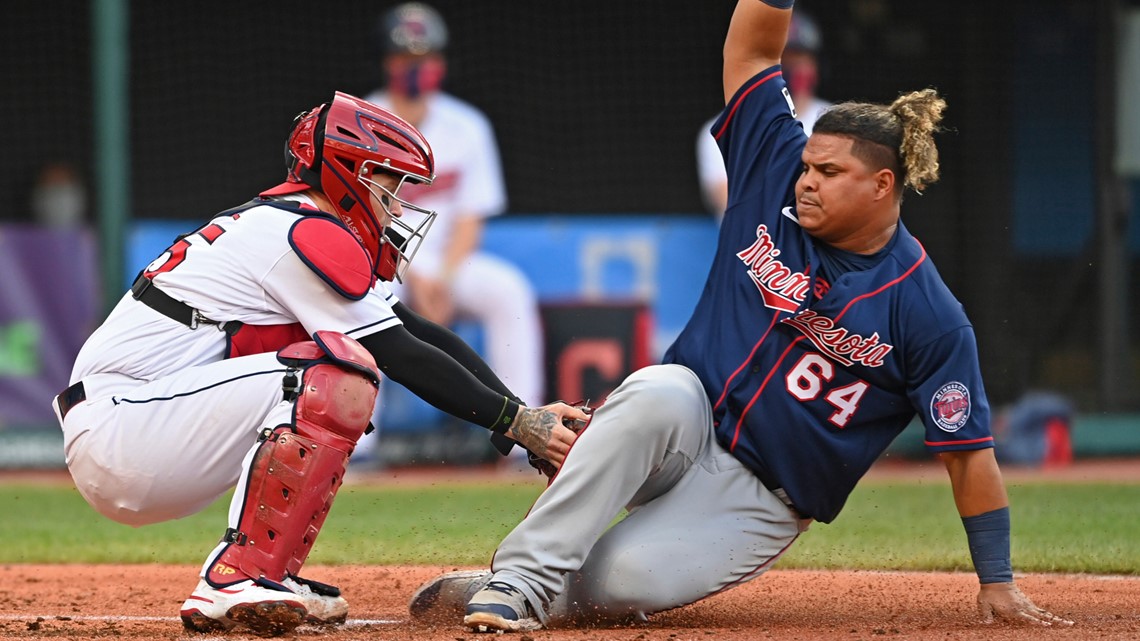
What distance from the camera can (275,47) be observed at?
12.4 meters

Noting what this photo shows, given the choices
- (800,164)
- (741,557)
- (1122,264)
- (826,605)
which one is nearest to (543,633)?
(741,557)

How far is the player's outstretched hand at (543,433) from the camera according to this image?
389cm

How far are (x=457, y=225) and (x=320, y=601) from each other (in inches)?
262

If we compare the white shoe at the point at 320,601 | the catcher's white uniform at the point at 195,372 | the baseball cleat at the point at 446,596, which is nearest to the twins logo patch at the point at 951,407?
the baseball cleat at the point at 446,596

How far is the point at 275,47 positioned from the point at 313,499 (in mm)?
9389

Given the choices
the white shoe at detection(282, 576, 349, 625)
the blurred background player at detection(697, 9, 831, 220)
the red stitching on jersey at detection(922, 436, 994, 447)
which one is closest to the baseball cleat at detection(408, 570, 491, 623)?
the white shoe at detection(282, 576, 349, 625)

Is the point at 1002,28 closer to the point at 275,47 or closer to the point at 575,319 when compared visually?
the point at 575,319

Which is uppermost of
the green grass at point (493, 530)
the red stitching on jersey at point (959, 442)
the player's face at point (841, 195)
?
the player's face at point (841, 195)

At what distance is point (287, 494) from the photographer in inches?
141

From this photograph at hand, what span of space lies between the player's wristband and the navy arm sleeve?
4.17 feet

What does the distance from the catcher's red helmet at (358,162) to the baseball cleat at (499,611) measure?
36.7 inches

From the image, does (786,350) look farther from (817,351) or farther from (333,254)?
(333,254)

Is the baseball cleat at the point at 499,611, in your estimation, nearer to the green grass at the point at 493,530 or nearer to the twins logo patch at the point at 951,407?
the twins logo patch at the point at 951,407

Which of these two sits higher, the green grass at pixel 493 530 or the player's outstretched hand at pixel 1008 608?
the player's outstretched hand at pixel 1008 608
